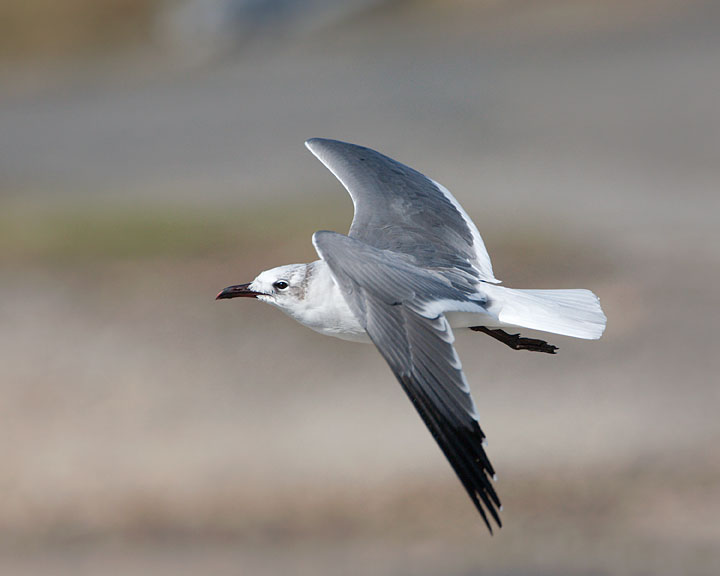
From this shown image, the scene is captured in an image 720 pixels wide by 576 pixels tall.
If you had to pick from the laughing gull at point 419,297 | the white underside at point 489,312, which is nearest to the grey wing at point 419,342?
the laughing gull at point 419,297

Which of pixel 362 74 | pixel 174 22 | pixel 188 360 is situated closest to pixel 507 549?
pixel 188 360

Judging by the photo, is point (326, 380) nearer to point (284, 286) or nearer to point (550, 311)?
point (284, 286)

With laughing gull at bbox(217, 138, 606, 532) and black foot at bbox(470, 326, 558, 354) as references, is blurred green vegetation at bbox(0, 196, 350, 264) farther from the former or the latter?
black foot at bbox(470, 326, 558, 354)

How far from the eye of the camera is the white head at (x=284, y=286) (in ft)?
10.6

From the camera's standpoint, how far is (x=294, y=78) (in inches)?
523

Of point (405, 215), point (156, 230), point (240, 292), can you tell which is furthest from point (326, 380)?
point (240, 292)

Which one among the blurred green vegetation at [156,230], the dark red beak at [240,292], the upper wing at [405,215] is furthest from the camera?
the blurred green vegetation at [156,230]

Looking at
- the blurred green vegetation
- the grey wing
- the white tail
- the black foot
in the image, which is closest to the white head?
the grey wing

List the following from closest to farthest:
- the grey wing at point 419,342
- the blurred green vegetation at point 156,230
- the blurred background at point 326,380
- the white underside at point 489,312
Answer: the grey wing at point 419,342
the white underside at point 489,312
the blurred background at point 326,380
the blurred green vegetation at point 156,230

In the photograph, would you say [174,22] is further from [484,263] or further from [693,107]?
[484,263]

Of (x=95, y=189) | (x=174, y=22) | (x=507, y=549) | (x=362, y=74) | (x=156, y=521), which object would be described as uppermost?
(x=174, y=22)

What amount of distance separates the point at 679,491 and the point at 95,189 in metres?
5.95

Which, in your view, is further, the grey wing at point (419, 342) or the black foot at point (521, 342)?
the black foot at point (521, 342)

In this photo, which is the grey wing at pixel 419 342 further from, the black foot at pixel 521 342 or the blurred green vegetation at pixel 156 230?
the blurred green vegetation at pixel 156 230
